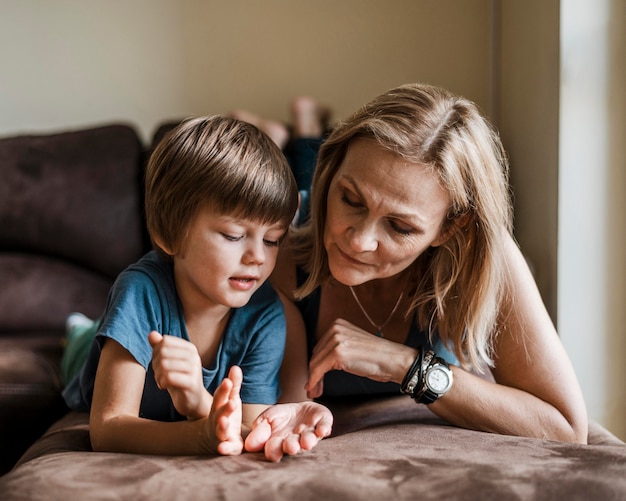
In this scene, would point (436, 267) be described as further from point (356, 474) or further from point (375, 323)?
point (356, 474)

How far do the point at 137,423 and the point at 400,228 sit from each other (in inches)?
21.5

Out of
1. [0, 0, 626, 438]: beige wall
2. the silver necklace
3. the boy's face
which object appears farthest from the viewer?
[0, 0, 626, 438]: beige wall

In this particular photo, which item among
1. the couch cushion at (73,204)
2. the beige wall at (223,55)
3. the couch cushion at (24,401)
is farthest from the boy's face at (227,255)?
the beige wall at (223,55)

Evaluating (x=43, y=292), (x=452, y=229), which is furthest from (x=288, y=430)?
(x=43, y=292)

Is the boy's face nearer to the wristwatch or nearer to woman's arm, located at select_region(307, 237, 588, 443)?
woman's arm, located at select_region(307, 237, 588, 443)

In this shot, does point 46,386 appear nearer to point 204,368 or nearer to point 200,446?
point 204,368

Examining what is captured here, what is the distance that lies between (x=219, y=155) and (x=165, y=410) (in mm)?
487

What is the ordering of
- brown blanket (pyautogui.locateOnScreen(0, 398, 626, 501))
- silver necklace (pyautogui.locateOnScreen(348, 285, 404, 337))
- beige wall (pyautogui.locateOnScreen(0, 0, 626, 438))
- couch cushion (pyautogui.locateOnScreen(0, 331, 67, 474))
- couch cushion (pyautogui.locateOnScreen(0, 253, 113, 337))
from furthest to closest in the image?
beige wall (pyautogui.locateOnScreen(0, 0, 626, 438)) → couch cushion (pyautogui.locateOnScreen(0, 253, 113, 337)) → couch cushion (pyautogui.locateOnScreen(0, 331, 67, 474)) → silver necklace (pyautogui.locateOnScreen(348, 285, 404, 337)) → brown blanket (pyautogui.locateOnScreen(0, 398, 626, 501))

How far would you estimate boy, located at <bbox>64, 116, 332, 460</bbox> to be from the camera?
43.8 inches

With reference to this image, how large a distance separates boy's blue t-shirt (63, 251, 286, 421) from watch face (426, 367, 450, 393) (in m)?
0.28

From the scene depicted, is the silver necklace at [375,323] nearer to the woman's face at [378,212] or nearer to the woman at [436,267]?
the woman at [436,267]

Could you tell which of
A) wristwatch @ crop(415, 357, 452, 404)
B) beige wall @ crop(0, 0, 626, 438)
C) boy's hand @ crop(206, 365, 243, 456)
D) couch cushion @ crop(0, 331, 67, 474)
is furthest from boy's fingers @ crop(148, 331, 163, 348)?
beige wall @ crop(0, 0, 626, 438)

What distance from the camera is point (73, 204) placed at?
7.88 ft

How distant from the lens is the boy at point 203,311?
111 centimetres
